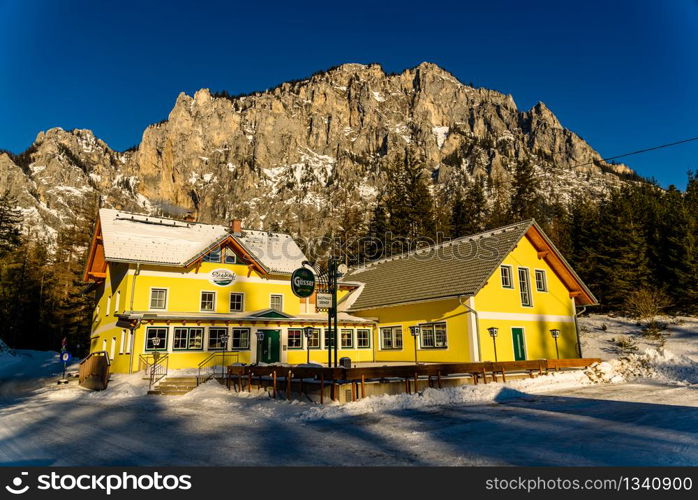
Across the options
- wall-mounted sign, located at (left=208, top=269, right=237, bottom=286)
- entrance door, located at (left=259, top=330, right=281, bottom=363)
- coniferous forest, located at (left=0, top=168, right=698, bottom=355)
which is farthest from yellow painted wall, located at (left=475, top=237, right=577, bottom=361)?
wall-mounted sign, located at (left=208, top=269, right=237, bottom=286)

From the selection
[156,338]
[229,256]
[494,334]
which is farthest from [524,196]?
[156,338]

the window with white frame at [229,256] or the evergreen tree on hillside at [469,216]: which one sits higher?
the evergreen tree on hillside at [469,216]

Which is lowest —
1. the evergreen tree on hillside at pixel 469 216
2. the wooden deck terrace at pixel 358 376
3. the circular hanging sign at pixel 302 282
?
the wooden deck terrace at pixel 358 376

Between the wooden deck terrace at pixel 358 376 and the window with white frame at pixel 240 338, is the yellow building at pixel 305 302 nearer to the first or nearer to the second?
the window with white frame at pixel 240 338

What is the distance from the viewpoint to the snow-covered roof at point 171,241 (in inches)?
1024

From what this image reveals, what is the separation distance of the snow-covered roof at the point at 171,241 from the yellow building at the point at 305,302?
96 mm

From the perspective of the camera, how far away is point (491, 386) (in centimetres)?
1714

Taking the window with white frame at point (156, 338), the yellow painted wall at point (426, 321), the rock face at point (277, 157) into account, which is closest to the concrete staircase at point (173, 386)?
the window with white frame at point (156, 338)

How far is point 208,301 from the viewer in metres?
27.8

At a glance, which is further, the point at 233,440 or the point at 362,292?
the point at 362,292

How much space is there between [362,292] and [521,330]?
1134cm

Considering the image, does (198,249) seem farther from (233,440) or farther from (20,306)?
(20,306)

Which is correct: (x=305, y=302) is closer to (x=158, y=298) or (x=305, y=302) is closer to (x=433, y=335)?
(x=158, y=298)

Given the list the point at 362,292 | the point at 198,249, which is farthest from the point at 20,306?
the point at 362,292
